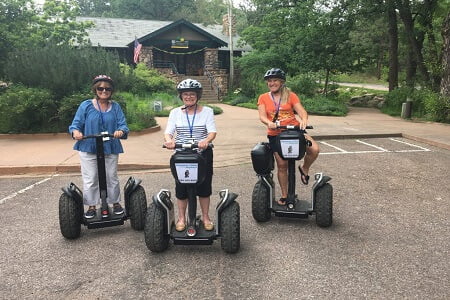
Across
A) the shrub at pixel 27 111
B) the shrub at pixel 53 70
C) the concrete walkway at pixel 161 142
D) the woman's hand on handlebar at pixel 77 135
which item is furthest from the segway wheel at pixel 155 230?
the shrub at pixel 53 70

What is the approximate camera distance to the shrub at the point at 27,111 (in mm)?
9977

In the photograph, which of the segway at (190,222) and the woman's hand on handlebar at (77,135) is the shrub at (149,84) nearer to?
the woman's hand on handlebar at (77,135)

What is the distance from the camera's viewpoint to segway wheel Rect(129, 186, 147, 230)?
14.9ft

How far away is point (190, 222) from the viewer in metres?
4.03

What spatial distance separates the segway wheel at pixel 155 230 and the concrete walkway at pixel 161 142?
12.8 ft

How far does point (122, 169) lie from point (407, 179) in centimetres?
527

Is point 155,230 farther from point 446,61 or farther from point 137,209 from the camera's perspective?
point 446,61

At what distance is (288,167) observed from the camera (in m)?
4.83

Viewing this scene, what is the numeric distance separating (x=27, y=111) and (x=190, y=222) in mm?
8045

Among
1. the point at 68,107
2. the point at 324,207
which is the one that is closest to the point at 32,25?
the point at 68,107

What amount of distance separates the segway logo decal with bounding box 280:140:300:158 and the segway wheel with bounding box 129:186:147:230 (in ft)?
5.70

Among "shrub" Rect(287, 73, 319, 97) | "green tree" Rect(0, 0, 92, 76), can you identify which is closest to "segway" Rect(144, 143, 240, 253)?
"green tree" Rect(0, 0, 92, 76)

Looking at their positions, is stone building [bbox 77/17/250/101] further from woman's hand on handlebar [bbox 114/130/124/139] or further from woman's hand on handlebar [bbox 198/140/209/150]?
woman's hand on handlebar [bbox 198/140/209/150]

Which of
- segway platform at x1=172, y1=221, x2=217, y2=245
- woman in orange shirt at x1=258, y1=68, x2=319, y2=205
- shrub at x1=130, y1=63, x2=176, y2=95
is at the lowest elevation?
segway platform at x1=172, y1=221, x2=217, y2=245
